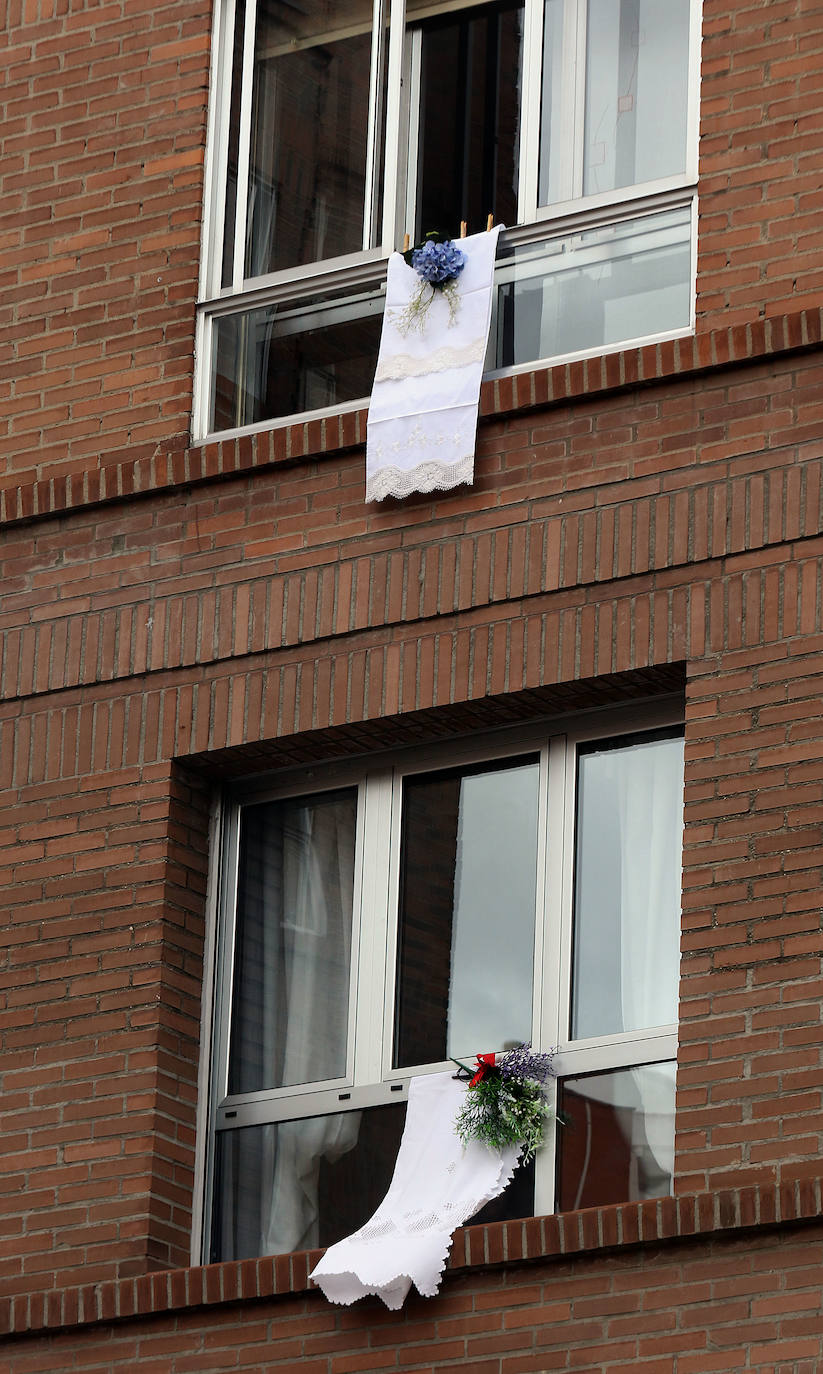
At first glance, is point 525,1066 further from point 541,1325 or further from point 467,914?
point 541,1325

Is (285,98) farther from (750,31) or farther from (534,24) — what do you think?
(750,31)

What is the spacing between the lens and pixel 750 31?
10.7 m

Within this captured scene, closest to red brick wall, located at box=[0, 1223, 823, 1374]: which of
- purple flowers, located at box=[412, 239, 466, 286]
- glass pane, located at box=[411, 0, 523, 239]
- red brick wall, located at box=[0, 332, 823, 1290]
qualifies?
red brick wall, located at box=[0, 332, 823, 1290]

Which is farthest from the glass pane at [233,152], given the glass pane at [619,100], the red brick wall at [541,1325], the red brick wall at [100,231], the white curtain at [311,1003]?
the red brick wall at [541,1325]

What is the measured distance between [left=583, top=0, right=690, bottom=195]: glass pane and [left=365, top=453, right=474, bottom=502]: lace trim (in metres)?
1.37

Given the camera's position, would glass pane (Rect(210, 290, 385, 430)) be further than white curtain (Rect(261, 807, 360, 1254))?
Yes

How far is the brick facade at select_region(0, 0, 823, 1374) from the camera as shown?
939cm

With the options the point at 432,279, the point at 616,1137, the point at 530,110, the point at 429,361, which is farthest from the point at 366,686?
the point at 530,110

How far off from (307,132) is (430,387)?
5.36ft

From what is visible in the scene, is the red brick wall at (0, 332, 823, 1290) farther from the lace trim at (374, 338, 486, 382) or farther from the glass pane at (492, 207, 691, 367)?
the glass pane at (492, 207, 691, 367)

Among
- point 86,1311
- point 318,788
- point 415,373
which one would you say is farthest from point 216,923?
point 415,373

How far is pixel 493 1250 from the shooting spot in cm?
951

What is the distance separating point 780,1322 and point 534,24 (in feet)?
18.0

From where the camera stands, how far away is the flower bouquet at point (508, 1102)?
32.6ft
